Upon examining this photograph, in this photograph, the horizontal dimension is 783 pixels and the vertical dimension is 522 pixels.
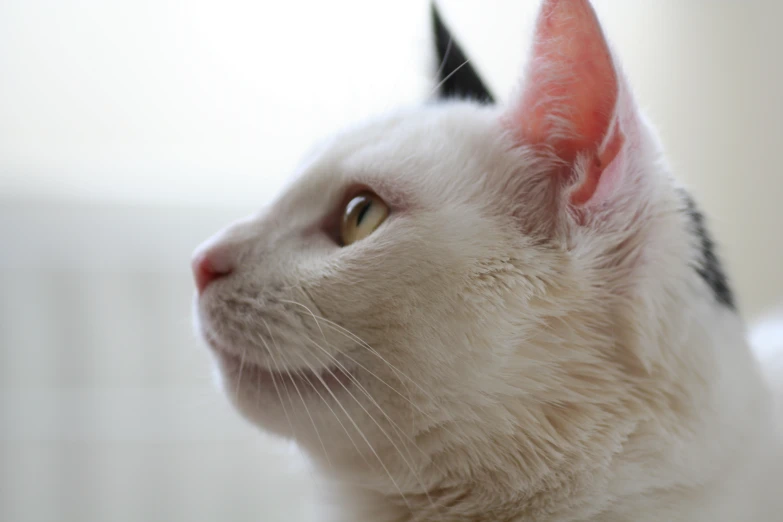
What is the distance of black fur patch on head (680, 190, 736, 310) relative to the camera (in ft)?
2.26

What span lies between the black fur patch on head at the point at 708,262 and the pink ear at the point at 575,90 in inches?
5.2

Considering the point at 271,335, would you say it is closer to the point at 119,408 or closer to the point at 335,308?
the point at 335,308

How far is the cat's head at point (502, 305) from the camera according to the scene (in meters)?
0.63

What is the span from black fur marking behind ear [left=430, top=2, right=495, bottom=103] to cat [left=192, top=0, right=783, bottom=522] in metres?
0.30

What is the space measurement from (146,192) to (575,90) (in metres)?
0.84

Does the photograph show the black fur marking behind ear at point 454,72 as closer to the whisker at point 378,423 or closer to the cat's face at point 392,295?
the cat's face at point 392,295

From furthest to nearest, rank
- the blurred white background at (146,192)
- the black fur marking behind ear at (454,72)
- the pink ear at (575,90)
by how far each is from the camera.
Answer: the blurred white background at (146,192), the black fur marking behind ear at (454,72), the pink ear at (575,90)

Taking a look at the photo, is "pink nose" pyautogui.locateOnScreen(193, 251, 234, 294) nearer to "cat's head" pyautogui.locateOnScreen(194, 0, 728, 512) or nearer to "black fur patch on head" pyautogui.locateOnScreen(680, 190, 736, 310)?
"cat's head" pyautogui.locateOnScreen(194, 0, 728, 512)

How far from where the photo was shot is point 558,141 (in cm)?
68

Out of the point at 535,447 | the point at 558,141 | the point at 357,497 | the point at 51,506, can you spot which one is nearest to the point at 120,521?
the point at 51,506

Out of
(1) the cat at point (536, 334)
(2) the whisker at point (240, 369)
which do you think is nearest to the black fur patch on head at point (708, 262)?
(1) the cat at point (536, 334)

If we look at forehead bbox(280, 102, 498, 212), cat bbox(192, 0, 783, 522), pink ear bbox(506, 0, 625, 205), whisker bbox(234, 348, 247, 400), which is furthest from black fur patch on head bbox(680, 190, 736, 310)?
whisker bbox(234, 348, 247, 400)

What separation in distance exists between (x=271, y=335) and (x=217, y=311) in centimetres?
8

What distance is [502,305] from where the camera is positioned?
2.08 feet
